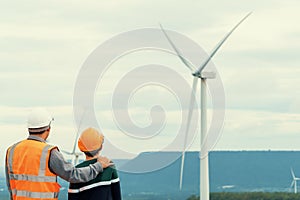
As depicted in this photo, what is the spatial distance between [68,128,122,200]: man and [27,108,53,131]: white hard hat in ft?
2.59

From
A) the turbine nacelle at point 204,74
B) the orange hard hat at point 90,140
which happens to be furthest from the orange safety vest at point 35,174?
the turbine nacelle at point 204,74

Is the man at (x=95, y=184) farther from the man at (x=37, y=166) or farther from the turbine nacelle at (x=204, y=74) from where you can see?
the turbine nacelle at (x=204, y=74)

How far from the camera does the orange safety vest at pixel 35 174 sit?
39.8 feet

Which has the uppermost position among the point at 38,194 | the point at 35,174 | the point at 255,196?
the point at 35,174

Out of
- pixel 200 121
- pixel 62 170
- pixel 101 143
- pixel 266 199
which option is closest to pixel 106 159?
pixel 101 143

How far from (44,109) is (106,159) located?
131 centimetres

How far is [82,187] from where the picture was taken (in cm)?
1327

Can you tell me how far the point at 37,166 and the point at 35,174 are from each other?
112 mm

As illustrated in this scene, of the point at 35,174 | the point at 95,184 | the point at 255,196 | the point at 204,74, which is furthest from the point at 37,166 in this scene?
the point at 255,196

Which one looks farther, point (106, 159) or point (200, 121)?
point (200, 121)

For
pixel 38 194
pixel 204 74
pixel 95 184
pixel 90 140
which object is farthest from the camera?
pixel 204 74

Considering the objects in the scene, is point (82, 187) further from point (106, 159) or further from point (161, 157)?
point (161, 157)

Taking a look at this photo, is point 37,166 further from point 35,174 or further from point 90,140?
point 90,140

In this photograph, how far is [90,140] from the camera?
1296 centimetres
